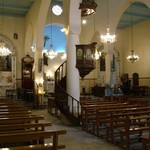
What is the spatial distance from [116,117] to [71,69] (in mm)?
3310

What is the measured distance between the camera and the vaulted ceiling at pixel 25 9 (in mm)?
16855

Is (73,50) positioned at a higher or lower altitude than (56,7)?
lower

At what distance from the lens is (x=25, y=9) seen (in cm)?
1803

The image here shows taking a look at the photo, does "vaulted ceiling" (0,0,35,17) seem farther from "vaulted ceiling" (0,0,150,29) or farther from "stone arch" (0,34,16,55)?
"stone arch" (0,34,16,55)

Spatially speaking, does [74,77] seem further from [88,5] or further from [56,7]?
[56,7]

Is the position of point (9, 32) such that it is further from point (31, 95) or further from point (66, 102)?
point (66, 102)

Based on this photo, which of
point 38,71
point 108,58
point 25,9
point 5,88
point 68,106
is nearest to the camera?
point 68,106

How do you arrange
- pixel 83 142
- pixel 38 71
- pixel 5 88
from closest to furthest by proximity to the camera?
1. pixel 83 142
2. pixel 38 71
3. pixel 5 88

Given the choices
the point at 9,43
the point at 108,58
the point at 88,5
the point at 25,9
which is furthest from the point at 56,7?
the point at 88,5

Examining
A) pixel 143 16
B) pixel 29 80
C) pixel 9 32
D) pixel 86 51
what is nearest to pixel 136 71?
pixel 143 16

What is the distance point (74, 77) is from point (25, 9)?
1030 cm

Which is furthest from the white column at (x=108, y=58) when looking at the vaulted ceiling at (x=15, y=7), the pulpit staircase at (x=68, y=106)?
the vaulted ceiling at (x=15, y=7)

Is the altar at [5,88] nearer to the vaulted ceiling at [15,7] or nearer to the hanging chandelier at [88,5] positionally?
the vaulted ceiling at [15,7]

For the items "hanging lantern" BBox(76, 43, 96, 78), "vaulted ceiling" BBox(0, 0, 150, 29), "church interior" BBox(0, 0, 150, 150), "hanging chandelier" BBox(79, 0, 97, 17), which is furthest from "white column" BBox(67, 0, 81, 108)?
"vaulted ceiling" BBox(0, 0, 150, 29)
